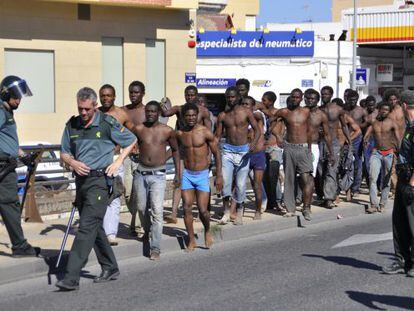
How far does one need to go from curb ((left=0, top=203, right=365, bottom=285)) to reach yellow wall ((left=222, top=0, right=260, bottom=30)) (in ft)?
119

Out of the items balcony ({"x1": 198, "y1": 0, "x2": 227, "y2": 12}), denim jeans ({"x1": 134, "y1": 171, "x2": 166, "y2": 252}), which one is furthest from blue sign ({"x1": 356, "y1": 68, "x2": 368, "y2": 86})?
denim jeans ({"x1": 134, "y1": 171, "x2": 166, "y2": 252})

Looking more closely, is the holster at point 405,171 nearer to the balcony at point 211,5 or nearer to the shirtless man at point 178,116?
the shirtless man at point 178,116

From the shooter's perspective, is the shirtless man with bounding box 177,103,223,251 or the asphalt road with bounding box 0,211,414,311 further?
the shirtless man with bounding box 177,103,223,251

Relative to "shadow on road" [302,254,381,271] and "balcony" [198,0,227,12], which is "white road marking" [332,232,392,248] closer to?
"shadow on road" [302,254,381,271]

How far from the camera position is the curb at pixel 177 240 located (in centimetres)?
871

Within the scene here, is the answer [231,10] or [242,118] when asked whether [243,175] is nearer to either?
[242,118]

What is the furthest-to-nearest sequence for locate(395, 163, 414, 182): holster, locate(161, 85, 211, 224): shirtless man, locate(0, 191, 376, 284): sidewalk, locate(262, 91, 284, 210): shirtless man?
locate(262, 91, 284, 210): shirtless man → locate(161, 85, 211, 224): shirtless man → locate(0, 191, 376, 284): sidewalk → locate(395, 163, 414, 182): holster

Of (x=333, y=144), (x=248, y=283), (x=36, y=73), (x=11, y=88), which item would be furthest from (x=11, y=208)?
(x=36, y=73)

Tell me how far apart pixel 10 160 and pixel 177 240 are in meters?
2.65

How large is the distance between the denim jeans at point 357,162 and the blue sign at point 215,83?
16326 millimetres

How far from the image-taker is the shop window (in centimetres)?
2078

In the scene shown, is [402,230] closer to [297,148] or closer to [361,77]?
[297,148]

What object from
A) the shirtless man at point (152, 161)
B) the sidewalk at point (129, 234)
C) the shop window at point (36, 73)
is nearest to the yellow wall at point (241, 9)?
the shop window at point (36, 73)

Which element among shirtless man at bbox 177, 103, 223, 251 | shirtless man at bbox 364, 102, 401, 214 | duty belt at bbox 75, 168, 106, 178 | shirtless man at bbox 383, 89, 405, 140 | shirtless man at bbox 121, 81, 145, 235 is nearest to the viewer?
duty belt at bbox 75, 168, 106, 178
